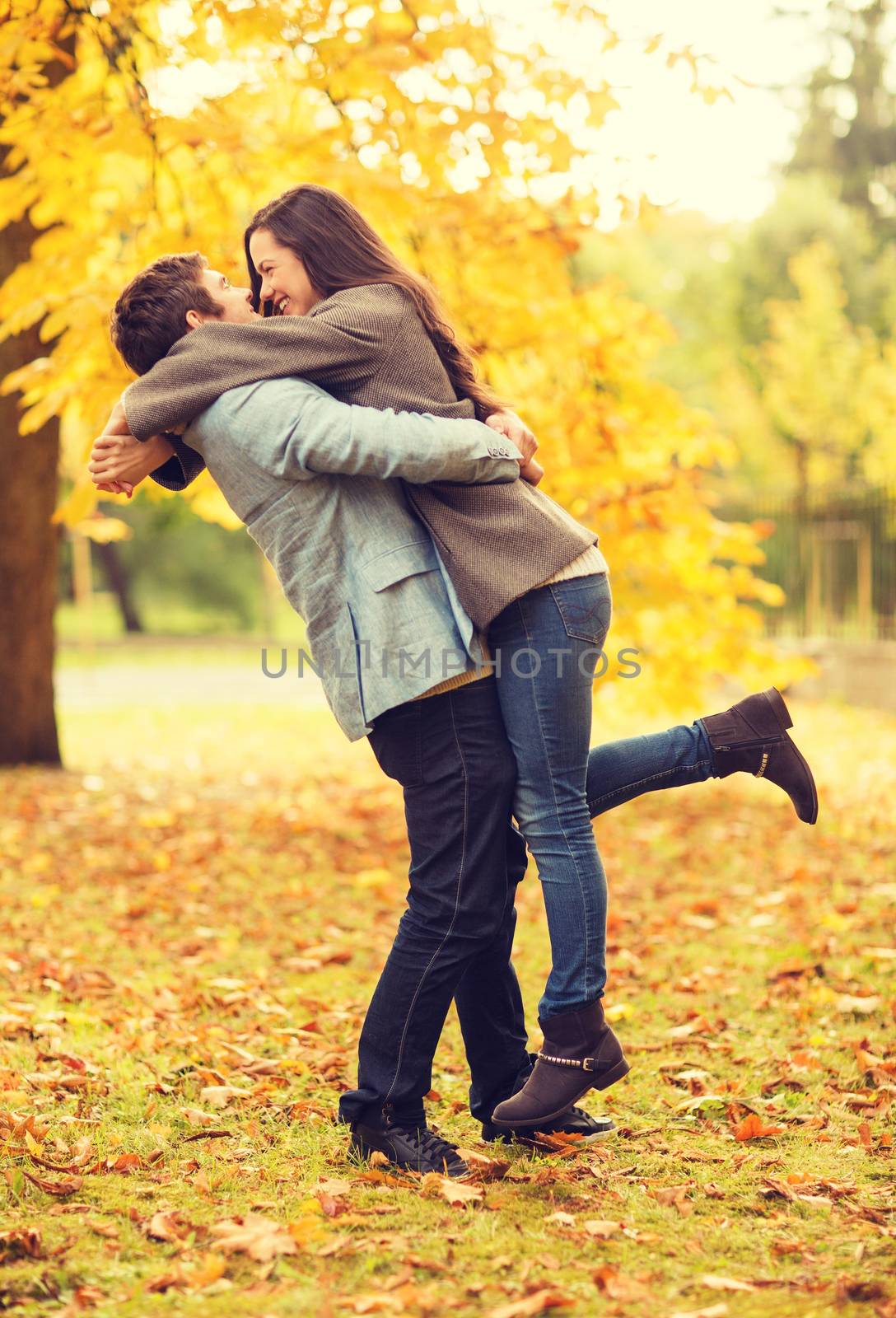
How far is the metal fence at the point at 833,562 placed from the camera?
A: 41.7 ft

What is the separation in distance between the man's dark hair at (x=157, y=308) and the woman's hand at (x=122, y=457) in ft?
0.52

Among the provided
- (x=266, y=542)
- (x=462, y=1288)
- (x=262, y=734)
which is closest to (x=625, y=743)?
(x=266, y=542)

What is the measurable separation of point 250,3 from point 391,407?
10.1 ft

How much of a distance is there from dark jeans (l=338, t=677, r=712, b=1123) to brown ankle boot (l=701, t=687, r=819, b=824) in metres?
0.17

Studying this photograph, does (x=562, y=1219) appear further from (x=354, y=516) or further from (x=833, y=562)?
(x=833, y=562)

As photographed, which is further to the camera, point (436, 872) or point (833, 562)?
point (833, 562)

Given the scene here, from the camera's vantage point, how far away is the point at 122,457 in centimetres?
271

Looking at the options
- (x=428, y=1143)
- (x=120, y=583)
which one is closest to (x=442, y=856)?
(x=428, y=1143)

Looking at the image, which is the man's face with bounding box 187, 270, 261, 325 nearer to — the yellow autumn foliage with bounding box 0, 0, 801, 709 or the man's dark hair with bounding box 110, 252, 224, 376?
the man's dark hair with bounding box 110, 252, 224, 376

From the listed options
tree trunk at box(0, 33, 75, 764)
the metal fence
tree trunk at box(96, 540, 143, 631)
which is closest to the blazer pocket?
tree trunk at box(0, 33, 75, 764)

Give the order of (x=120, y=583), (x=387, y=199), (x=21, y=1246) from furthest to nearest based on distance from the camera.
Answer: (x=120, y=583) < (x=387, y=199) < (x=21, y=1246)

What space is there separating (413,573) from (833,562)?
462 inches

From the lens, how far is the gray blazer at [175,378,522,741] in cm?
253

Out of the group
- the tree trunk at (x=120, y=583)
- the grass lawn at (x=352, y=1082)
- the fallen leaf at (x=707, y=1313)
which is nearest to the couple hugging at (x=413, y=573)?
the grass lawn at (x=352, y=1082)
